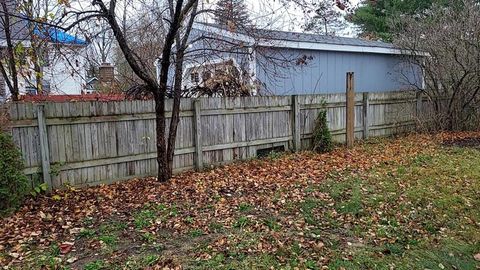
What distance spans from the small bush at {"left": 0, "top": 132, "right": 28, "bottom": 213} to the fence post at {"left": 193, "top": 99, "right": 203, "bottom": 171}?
10.2 ft

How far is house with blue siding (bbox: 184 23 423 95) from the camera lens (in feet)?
29.8

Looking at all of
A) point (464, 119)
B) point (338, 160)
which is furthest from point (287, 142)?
point (464, 119)

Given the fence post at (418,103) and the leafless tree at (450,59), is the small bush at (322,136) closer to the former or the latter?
the fence post at (418,103)

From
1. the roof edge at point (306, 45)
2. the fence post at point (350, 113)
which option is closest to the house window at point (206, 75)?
the roof edge at point (306, 45)

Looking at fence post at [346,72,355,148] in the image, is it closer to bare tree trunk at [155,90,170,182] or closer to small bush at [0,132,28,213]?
bare tree trunk at [155,90,170,182]

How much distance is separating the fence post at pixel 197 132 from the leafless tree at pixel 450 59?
791 cm

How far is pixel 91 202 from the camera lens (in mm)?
5375

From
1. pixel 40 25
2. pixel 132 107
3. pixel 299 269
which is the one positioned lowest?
pixel 299 269

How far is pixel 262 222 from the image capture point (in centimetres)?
452

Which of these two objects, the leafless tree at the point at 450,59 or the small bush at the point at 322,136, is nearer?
the small bush at the point at 322,136

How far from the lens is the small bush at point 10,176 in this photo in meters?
4.74

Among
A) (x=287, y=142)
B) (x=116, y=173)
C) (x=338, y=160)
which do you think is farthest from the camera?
(x=287, y=142)

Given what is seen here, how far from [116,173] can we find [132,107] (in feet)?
3.80

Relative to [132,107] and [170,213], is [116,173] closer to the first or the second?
[132,107]
